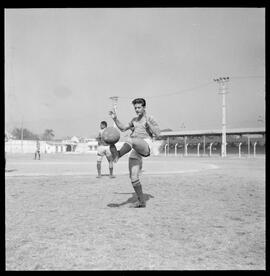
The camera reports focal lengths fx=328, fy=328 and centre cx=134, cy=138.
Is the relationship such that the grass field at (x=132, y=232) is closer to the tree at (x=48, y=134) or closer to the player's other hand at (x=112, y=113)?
the player's other hand at (x=112, y=113)

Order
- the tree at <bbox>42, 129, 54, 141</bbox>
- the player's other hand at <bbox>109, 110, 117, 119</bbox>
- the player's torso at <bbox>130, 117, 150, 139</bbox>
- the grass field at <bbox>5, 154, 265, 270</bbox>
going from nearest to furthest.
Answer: the grass field at <bbox>5, 154, 265, 270</bbox> → the player's other hand at <bbox>109, 110, 117, 119</bbox> → the player's torso at <bbox>130, 117, 150, 139</bbox> → the tree at <bbox>42, 129, 54, 141</bbox>

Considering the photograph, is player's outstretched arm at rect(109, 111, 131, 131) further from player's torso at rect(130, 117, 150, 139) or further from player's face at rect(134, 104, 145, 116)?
player's face at rect(134, 104, 145, 116)

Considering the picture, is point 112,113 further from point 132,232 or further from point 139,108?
point 132,232

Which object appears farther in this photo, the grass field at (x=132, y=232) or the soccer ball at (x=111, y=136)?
the soccer ball at (x=111, y=136)

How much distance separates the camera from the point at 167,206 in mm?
5422

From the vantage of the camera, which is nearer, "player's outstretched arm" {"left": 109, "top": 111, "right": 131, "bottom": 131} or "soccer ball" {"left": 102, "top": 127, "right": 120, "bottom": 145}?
"soccer ball" {"left": 102, "top": 127, "right": 120, "bottom": 145}

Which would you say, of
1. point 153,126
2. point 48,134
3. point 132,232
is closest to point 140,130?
point 153,126

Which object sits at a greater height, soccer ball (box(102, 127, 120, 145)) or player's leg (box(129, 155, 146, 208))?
soccer ball (box(102, 127, 120, 145))

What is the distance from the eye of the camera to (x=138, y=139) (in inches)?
218

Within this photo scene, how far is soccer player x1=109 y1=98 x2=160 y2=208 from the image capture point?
18.1 ft

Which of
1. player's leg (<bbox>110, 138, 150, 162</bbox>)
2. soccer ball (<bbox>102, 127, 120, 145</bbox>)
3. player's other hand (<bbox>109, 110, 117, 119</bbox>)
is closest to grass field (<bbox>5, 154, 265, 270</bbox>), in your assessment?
player's leg (<bbox>110, 138, 150, 162</bbox>)

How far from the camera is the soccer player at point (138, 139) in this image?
5504 mm

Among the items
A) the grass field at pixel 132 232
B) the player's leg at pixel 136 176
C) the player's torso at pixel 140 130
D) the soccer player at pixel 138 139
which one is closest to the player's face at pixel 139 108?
the soccer player at pixel 138 139
